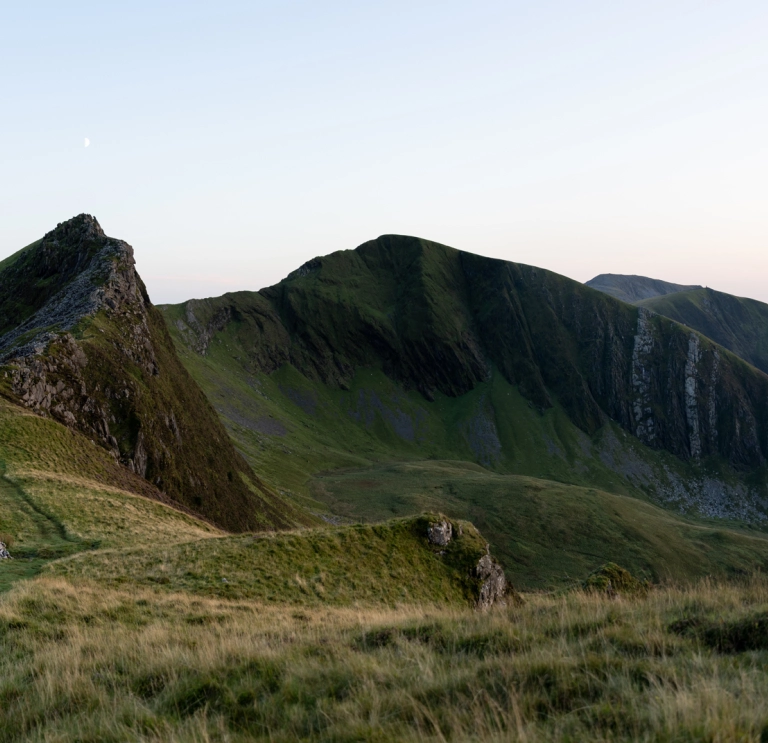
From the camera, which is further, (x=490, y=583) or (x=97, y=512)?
(x=490, y=583)

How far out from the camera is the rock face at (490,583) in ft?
94.2

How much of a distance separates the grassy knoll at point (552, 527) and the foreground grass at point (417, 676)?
7519 cm

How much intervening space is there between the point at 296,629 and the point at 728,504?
203633 mm

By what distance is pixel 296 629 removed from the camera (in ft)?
40.1

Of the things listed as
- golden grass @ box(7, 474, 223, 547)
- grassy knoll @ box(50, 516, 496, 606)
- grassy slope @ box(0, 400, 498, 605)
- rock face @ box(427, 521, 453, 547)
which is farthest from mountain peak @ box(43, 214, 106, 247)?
rock face @ box(427, 521, 453, 547)

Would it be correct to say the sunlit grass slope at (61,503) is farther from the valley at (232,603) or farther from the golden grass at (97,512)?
the valley at (232,603)

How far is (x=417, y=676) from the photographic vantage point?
24.6 ft

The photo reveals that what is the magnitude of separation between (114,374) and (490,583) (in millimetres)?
36261

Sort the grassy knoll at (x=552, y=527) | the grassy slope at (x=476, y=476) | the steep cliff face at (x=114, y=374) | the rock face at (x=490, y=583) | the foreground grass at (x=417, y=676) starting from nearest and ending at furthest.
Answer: the foreground grass at (x=417, y=676)
the rock face at (x=490, y=583)
the steep cliff face at (x=114, y=374)
the grassy knoll at (x=552, y=527)
the grassy slope at (x=476, y=476)

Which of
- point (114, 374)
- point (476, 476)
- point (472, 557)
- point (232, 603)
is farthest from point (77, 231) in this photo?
point (476, 476)

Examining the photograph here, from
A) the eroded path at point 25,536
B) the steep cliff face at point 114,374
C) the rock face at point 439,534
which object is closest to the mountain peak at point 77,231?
the steep cliff face at point 114,374

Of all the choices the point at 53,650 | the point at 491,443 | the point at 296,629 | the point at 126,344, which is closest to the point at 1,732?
the point at 53,650

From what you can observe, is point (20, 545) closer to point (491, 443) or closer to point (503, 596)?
point (503, 596)

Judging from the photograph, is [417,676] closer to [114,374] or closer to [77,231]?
[114,374]
